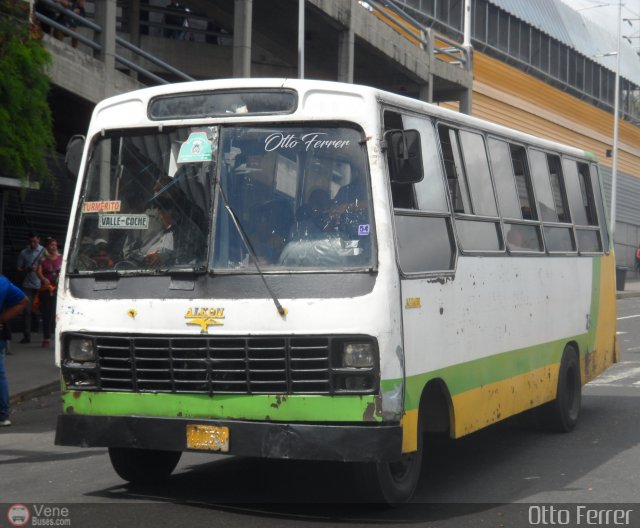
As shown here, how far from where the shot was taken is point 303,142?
7.70 meters

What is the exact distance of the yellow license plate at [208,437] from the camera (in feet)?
24.2

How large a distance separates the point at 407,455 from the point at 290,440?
0.99m

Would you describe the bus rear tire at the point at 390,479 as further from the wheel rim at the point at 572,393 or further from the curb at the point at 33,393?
the curb at the point at 33,393

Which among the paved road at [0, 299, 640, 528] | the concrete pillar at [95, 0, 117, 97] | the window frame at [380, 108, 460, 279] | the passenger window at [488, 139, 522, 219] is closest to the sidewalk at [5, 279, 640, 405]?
the paved road at [0, 299, 640, 528]

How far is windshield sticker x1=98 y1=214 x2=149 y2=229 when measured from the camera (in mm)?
7957

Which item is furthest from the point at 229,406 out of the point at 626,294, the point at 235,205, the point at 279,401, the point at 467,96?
the point at 626,294

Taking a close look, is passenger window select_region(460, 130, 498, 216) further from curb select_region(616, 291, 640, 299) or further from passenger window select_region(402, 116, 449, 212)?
curb select_region(616, 291, 640, 299)

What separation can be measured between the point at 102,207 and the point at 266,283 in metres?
1.45

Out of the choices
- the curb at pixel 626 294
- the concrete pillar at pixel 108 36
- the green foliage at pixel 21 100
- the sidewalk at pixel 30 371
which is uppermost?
the concrete pillar at pixel 108 36

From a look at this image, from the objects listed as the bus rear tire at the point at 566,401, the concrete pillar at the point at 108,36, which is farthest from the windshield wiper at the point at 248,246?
the concrete pillar at the point at 108,36

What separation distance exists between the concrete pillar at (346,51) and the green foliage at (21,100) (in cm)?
1143

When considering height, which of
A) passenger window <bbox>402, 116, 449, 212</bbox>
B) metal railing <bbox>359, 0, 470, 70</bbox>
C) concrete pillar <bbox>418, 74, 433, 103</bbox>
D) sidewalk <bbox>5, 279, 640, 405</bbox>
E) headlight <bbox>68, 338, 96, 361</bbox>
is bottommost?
sidewalk <bbox>5, 279, 640, 405</bbox>

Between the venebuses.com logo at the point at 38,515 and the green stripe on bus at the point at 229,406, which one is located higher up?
the green stripe on bus at the point at 229,406

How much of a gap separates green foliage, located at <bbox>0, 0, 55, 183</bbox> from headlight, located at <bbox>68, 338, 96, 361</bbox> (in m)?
8.62
